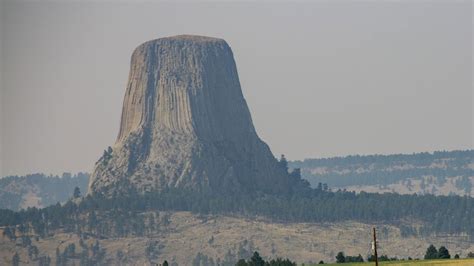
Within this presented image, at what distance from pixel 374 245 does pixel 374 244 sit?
0.16 meters

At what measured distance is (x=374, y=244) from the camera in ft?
598

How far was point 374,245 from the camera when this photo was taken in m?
182

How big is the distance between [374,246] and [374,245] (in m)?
0.39

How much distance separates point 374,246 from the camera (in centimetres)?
18262

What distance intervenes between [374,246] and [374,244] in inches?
21.6
